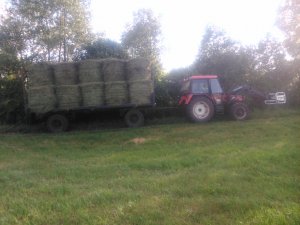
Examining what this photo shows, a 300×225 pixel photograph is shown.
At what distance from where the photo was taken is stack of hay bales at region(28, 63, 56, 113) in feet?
48.0

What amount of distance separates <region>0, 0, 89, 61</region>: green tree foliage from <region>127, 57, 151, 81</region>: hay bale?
7.95 meters

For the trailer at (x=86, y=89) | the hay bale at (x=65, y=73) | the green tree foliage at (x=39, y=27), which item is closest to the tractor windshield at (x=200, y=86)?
the trailer at (x=86, y=89)

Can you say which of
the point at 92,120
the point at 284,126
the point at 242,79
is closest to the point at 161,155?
the point at 284,126

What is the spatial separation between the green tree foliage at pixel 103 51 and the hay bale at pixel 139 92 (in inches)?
145

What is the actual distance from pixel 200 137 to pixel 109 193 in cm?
620

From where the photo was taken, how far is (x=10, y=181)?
26.6ft

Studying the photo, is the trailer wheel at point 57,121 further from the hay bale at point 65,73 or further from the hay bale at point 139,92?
the hay bale at point 139,92

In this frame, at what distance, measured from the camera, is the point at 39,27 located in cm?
2164

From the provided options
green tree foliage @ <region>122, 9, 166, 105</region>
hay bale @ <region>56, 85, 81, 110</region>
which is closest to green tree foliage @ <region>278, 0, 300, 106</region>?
hay bale @ <region>56, 85, 81, 110</region>

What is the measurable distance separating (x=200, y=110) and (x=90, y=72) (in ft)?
14.5

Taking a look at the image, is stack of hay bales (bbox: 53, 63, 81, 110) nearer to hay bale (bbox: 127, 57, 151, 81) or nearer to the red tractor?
hay bale (bbox: 127, 57, 151, 81)

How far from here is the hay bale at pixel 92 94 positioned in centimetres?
1486

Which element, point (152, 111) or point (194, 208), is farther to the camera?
point (152, 111)

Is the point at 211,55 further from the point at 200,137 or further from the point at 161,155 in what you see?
the point at 161,155
